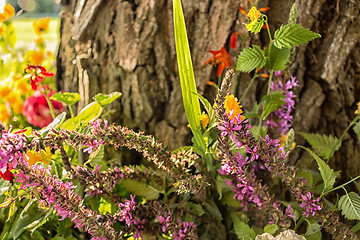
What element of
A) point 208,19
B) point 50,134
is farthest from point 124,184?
point 208,19

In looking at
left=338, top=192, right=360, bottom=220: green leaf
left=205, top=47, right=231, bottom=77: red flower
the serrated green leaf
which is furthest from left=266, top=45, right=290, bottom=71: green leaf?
left=338, top=192, right=360, bottom=220: green leaf

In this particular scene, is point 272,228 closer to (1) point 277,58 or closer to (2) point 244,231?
(2) point 244,231

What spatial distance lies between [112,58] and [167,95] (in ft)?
0.51

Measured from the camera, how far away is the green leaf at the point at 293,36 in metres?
0.68

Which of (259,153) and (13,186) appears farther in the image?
(13,186)

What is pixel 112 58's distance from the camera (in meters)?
0.98

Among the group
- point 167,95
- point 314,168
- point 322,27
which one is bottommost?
point 314,168

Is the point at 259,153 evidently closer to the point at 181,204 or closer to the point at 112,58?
the point at 181,204

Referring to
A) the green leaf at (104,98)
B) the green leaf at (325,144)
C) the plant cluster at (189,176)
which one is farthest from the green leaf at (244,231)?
the green leaf at (104,98)

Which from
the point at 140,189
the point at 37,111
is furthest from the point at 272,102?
the point at 37,111

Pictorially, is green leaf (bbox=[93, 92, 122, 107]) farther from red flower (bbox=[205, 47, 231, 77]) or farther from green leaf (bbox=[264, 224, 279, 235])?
green leaf (bbox=[264, 224, 279, 235])

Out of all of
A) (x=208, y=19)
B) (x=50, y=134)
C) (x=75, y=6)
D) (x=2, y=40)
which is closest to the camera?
(x=50, y=134)

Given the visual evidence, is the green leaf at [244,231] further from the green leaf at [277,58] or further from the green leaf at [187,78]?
the green leaf at [277,58]

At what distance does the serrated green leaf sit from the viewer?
0.73 meters
